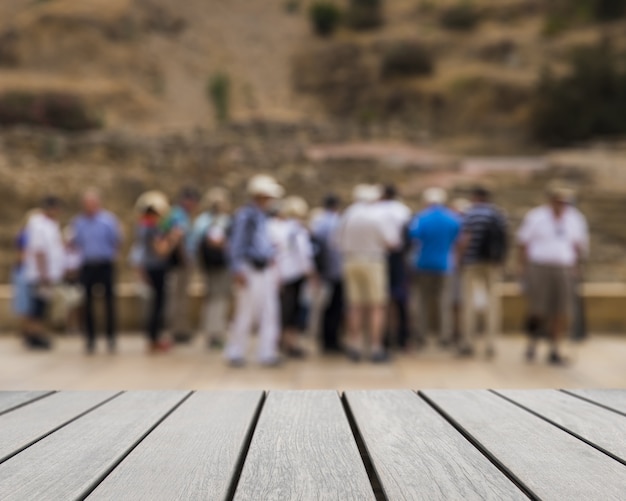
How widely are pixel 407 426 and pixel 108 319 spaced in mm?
8036

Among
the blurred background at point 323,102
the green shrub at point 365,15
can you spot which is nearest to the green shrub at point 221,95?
the blurred background at point 323,102

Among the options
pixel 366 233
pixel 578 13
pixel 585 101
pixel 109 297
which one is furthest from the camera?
pixel 578 13

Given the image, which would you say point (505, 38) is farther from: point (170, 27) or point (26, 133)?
point (26, 133)

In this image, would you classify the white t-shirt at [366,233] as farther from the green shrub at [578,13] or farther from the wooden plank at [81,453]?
the green shrub at [578,13]

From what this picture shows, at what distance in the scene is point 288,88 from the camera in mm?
73312

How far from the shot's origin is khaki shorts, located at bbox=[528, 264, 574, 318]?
8.45 m

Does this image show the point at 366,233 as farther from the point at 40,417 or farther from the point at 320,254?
the point at 40,417

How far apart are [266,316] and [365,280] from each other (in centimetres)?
113

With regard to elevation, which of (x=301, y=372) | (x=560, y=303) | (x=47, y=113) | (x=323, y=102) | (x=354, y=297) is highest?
(x=323, y=102)

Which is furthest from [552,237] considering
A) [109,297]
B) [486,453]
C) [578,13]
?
[578,13]

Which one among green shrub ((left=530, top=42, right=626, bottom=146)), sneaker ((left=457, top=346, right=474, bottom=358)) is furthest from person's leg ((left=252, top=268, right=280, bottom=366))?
green shrub ((left=530, top=42, right=626, bottom=146))

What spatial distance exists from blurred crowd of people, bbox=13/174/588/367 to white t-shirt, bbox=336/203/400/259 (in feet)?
0.04

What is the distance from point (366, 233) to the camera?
28.9 feet

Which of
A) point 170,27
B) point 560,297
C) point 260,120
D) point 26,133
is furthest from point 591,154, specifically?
point 170,27
